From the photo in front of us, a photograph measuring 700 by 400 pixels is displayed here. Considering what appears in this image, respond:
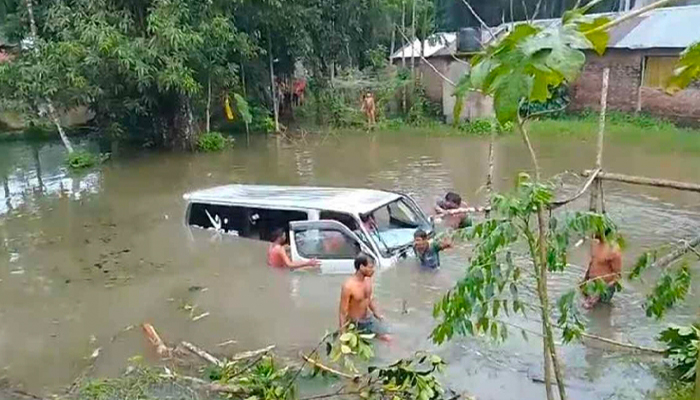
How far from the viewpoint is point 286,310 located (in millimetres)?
9789

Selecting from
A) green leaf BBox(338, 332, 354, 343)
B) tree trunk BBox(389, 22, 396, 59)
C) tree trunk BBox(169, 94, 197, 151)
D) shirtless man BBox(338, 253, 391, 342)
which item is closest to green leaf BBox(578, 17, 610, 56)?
green leaf BBox(338, 332, 354, 343)

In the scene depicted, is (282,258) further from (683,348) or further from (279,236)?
(683,348)

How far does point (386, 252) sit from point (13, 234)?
7.58 metres

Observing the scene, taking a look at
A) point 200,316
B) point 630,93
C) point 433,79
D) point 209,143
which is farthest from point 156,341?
point 433,79

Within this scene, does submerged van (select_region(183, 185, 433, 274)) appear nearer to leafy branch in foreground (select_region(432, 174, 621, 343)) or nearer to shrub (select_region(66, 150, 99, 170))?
leafy branch in foreground (select_region(432, 174, 621, 343))

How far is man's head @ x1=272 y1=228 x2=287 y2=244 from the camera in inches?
426

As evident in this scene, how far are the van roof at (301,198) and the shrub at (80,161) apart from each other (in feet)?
30.0

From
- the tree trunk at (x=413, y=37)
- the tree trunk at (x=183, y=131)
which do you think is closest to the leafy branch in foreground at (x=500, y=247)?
the tree trunk at (x=183, y=131)

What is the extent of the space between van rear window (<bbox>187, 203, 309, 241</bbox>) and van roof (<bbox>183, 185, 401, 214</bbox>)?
0.33ft

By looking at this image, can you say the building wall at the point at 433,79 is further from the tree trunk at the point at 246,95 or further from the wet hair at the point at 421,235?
the wet hair at the point at 421,235

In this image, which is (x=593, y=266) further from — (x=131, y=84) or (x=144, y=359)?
(x=131, y=84)

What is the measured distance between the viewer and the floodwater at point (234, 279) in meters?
8.07

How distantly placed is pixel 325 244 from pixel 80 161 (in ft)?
39.8

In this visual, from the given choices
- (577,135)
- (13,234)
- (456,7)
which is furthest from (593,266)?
(456,7)
